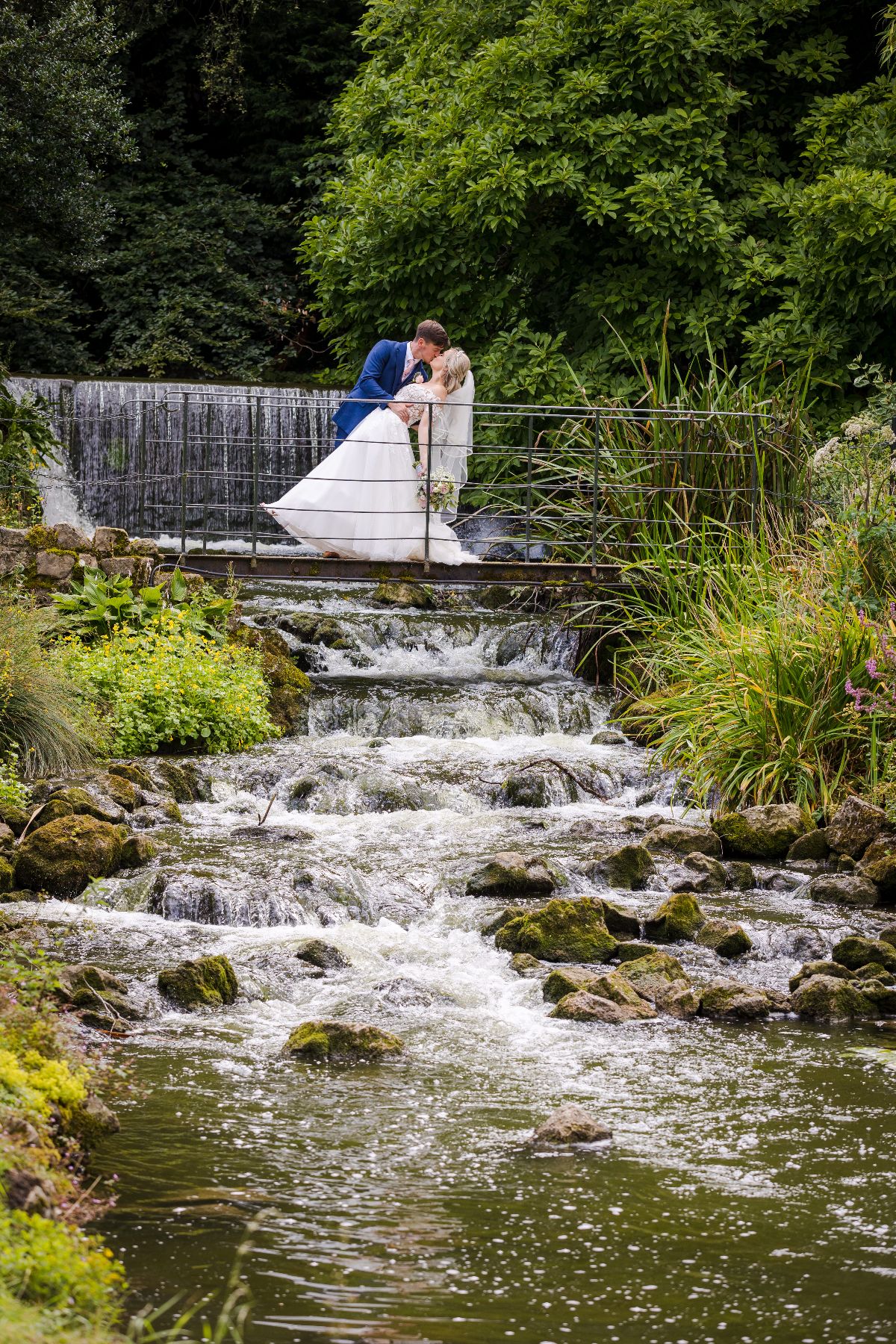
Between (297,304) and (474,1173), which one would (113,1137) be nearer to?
(474,1173)

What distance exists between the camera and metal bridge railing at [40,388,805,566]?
13.8m

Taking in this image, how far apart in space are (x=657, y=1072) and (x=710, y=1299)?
1.87 m

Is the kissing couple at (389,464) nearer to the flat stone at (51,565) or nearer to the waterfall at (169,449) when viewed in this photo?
the flat stone at (51,565)

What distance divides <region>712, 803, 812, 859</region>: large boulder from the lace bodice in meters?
4.85

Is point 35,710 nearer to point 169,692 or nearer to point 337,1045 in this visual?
point 169,692

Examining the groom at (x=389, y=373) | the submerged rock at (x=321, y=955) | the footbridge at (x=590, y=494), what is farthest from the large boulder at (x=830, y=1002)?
the groom at (x=389, y=373)

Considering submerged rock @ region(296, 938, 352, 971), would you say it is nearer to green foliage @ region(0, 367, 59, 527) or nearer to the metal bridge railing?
the metal bridge railing

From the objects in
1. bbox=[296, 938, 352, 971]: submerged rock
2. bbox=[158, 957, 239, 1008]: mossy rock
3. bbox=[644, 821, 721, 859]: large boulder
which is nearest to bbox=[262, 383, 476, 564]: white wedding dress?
bbox=[644, 821, 721, 859]: large boulder

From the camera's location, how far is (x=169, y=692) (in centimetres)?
1127

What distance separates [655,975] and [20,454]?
10.1 m

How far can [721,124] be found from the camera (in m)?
18.2

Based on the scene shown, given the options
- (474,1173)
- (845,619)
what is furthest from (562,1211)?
(845,619)

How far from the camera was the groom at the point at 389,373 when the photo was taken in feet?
42.7

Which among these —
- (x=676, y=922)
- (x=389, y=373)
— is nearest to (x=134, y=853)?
(x=676, y=922)
